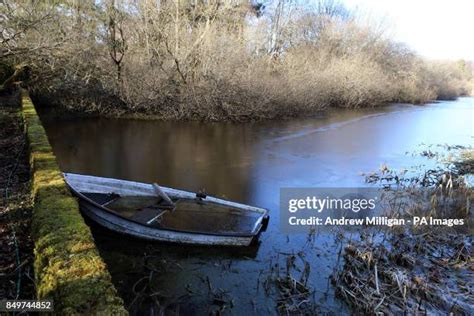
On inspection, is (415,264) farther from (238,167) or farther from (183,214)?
(238,167)

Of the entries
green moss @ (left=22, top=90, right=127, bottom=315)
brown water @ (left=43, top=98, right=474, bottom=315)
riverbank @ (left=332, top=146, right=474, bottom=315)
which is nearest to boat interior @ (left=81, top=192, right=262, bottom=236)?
brown water @ (left=43, top=98, right=474, bottom=315)

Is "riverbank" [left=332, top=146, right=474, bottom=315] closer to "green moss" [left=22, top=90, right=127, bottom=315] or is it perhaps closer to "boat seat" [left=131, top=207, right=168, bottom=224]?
"boat seat" [left=131, top=207, right=168, bottom=224]

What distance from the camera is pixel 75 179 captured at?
699 centimetres

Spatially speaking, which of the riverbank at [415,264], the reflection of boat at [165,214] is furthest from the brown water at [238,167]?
the riverbank at [415,264]

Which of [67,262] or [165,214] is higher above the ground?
[67,262]

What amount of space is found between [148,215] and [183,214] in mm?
587

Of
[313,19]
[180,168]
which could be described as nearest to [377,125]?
[180,168]

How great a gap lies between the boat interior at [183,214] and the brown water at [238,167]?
0.34 meters

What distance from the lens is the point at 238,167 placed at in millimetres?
11133

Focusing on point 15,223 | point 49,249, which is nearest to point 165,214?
point 15,223

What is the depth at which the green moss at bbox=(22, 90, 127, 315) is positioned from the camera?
273cm

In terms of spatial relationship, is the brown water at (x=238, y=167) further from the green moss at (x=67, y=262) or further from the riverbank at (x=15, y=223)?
the green moss at (x=67, y=262)

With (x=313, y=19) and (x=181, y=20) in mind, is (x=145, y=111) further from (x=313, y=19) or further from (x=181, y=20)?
(x=313, y=19)

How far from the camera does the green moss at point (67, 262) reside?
2.73m
